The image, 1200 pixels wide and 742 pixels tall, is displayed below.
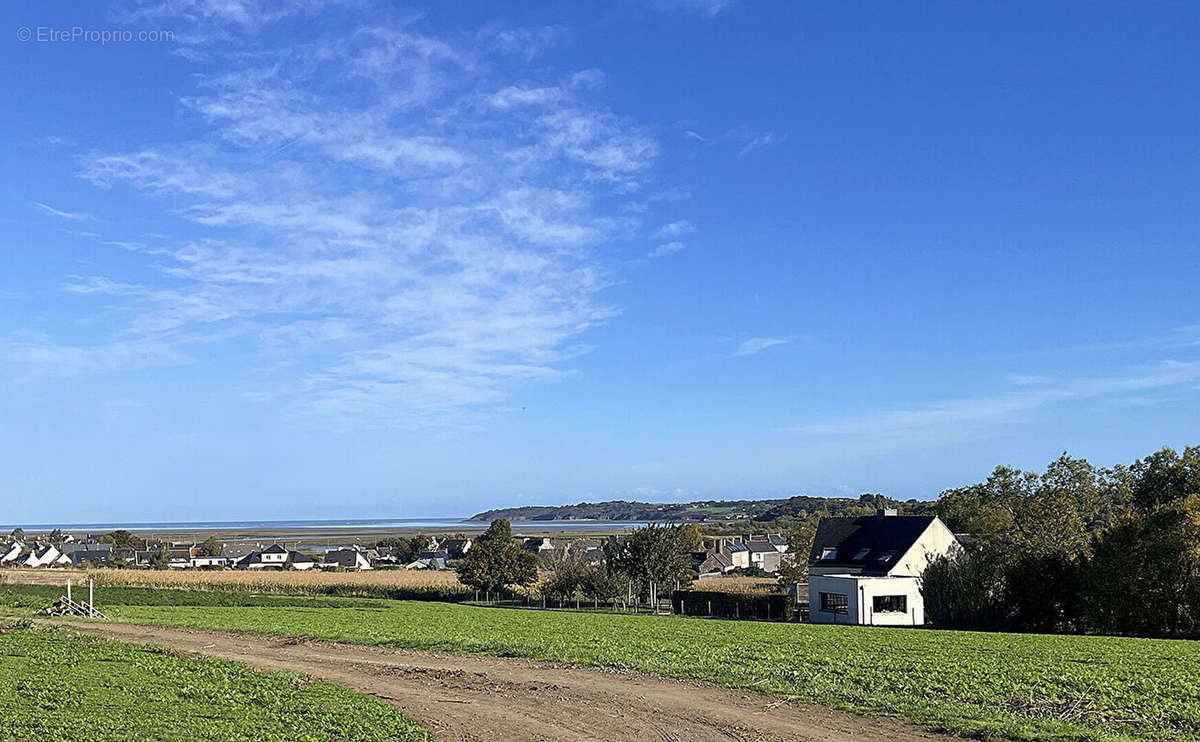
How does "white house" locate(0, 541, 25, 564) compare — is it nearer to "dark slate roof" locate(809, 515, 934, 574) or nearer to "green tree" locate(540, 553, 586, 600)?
"green tree" locate(540, 553, 586, 600)

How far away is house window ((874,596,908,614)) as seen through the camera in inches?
2036

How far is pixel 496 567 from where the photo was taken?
76625mm

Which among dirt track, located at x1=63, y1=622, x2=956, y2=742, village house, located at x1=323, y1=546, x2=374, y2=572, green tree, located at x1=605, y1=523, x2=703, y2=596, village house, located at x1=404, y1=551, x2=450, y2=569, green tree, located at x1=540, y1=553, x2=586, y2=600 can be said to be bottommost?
village house, located at x1=404, y1=551, x2=450, y2=569

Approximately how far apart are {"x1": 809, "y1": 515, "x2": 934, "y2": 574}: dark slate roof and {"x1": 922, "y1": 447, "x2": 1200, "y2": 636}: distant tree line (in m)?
2.67

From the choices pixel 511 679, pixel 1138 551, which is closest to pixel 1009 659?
pixel 511 679

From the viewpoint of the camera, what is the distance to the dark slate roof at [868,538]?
55406mm

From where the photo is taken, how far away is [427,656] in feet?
88.0

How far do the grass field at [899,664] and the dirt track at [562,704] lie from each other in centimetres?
107

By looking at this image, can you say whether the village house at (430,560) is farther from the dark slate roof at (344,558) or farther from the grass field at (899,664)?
the grass field at (899,664)

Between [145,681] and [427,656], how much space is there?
784 centimetres

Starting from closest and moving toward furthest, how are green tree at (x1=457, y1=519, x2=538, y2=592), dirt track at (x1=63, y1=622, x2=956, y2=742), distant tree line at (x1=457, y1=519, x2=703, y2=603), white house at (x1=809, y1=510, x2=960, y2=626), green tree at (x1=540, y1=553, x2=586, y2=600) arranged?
dirt track at (x1=63, y1=622, x2=956, y2=742)
white house at (x1=809, y1=510, x2=960, y2=626)
distant tree line at (x1=457, y1=519, x2=703, y2=603)
green tree at (x1=540, y1=553, x2=586, y2=600)
green tree at (x1=457, y1=519, x2=538, y2=592)

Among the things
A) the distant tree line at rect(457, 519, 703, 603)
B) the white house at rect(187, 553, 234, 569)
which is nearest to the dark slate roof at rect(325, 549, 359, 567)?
the white house at rect(187, 553, 234, 569)

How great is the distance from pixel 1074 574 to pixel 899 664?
3094 cm

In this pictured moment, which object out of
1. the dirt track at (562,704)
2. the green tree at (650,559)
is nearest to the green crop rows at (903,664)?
the dirt track at (562,704)
